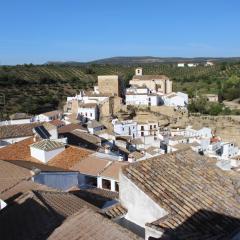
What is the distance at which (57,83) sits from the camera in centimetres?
8088

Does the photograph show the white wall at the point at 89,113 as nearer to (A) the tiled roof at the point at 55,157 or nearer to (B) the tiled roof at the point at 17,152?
(B) the tiled roof at the point at 17,152

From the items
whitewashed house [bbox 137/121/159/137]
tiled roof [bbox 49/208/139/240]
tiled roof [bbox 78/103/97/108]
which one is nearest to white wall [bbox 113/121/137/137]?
whitewashed house [bbox 137/121/159/137]

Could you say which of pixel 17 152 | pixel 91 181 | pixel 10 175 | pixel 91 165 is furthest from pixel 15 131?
pixel 10 175

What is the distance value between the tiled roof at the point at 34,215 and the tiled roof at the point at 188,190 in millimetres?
1525

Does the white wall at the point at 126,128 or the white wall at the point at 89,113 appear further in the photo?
the white wall at the point at 89,113

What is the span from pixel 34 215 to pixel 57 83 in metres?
75.0

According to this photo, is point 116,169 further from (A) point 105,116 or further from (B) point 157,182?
(A) point 105,116

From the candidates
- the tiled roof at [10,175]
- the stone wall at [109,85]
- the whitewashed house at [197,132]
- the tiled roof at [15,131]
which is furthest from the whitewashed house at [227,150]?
the tiled roof at [10,175]

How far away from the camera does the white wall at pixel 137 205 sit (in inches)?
234

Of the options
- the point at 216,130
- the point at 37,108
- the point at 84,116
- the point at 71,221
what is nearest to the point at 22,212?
the point at 71,221

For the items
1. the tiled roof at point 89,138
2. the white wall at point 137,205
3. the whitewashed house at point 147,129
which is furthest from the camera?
the whitewashed house at point 147,129

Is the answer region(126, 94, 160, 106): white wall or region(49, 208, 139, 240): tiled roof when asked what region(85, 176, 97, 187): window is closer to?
region(49, 208, 139, 240): tiled roof

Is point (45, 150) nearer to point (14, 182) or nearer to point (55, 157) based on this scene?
point (55, 157)

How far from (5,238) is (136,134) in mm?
38612
